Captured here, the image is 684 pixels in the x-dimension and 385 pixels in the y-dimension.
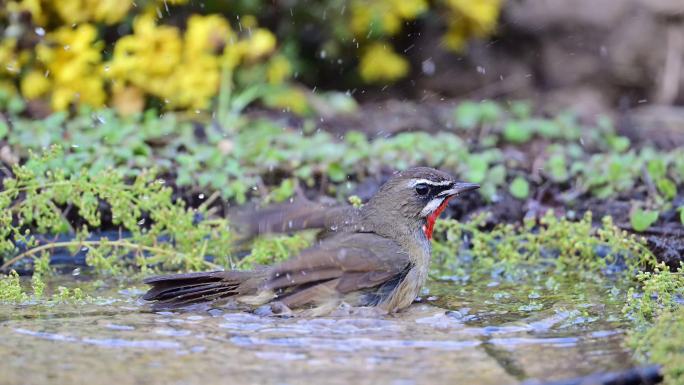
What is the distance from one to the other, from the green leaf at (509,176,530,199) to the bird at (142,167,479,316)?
2.08 metres

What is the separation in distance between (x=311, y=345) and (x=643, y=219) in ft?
11.5

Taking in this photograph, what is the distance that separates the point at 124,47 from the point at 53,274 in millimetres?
3658

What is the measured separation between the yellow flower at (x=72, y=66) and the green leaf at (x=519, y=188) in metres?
4.15

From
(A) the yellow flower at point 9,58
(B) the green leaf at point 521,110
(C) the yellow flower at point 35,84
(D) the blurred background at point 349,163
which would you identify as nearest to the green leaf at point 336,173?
(D) the blurred background at point 349,163

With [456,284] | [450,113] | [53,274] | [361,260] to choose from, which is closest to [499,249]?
[456,284]

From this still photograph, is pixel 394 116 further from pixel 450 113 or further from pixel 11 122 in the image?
pixel 11 122

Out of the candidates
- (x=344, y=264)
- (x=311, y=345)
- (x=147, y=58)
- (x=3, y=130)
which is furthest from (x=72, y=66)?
(x=311, y=345)

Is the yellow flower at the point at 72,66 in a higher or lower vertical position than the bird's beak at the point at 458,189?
higher

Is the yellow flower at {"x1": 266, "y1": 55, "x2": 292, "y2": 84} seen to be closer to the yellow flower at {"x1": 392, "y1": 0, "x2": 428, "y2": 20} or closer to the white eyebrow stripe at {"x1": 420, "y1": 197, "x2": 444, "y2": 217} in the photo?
the yellow flower at {"x1": 392, "y1": 0, "x2": 428, "y2": 20}

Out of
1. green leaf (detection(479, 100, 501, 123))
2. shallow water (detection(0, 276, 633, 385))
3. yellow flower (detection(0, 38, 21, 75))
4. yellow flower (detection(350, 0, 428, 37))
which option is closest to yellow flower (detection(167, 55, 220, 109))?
yellow flower (detection(0, 38, 21, 75))

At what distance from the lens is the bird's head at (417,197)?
6316 mm

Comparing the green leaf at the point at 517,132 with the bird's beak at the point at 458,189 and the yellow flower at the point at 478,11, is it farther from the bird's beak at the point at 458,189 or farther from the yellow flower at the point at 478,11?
the bird's beak at the point at 458,189

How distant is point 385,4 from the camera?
1132 cm

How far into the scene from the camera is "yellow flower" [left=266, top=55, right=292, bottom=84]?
37.0ft
